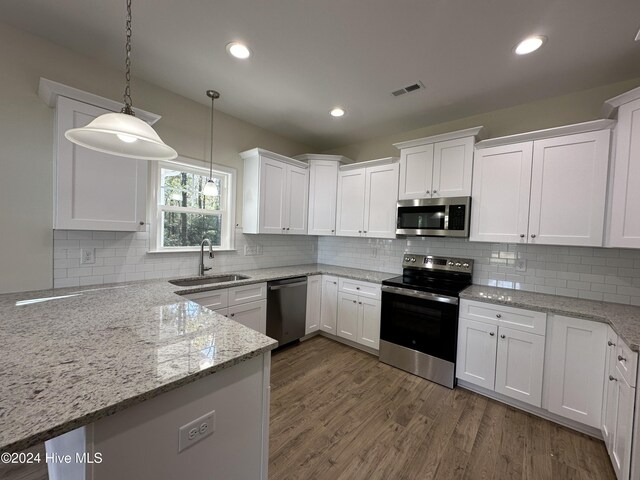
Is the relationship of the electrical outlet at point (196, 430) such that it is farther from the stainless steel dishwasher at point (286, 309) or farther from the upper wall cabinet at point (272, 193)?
the upper wall cabinet at point (272, 193)

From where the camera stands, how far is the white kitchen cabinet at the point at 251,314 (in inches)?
105

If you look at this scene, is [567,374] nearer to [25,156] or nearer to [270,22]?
[270,22]

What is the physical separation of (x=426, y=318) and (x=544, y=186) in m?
1.55

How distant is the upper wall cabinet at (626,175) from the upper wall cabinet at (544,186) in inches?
4.5

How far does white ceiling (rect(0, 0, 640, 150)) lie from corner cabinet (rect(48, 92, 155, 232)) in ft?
1.98

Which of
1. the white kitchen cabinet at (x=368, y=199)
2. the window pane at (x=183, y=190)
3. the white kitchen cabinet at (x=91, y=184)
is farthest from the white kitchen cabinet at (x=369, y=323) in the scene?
the white kitchen cabinet at (x=91, y=184)

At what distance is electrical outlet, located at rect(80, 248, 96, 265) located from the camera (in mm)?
2173

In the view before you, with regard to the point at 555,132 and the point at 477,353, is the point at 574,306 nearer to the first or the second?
the point at 477,353

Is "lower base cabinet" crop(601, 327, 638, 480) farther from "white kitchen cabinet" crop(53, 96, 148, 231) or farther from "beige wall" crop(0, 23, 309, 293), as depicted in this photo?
"beige wall" crop(0, 23, 309, 293)

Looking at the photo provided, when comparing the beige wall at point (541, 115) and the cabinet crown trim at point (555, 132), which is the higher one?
the beige wall at point (541, 115)

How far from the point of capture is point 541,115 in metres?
2.55

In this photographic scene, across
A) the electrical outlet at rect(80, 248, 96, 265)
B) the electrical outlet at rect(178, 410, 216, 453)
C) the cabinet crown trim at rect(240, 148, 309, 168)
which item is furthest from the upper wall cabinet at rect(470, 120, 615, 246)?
the electrical outlet at rect(80, 248, 96, 265)

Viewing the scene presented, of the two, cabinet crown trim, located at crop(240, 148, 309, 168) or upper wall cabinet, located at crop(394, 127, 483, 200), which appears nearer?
upper wall cabinet, located at crop(394, 127, 483, 200)

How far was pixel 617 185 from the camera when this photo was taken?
6.27 ft
